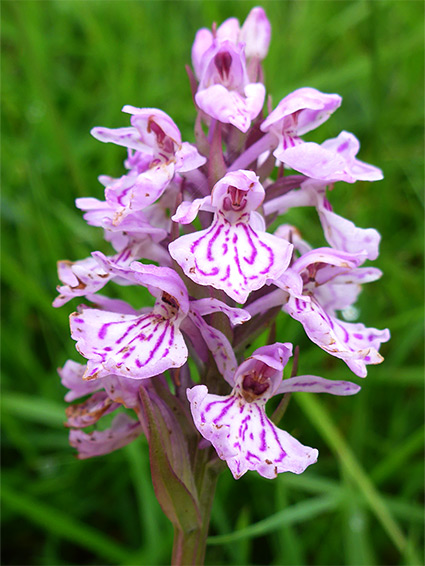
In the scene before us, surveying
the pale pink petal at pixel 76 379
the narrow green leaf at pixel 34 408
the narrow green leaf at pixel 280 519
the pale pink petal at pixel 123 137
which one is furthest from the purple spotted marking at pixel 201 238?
the narrow green leaf at pixel 34 408

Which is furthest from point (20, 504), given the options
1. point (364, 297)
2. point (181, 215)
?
point (364, 297)

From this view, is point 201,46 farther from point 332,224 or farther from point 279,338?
point 279,338

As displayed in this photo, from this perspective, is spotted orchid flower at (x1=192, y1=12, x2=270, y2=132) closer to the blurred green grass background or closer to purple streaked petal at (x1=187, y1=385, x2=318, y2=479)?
purple streaked petal at (x1=187, y1=385, x2=318, y2=479)

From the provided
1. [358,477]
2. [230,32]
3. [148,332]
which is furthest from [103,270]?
[358,477]

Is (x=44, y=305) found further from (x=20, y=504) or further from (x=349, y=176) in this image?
(x=349, y=176)

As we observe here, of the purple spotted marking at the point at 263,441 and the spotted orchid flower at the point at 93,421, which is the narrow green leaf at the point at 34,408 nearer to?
the spotted orchid flower at the point at 93,421

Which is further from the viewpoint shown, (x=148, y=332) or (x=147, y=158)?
(x=147, y=158)
